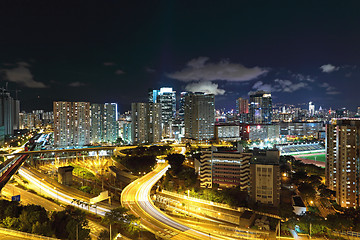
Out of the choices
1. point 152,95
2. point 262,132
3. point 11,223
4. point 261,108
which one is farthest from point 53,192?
point 261,108

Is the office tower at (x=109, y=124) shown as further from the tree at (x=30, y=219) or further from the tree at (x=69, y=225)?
the tree at (x=30, y=219)

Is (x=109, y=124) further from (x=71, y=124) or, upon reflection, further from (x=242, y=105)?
(x=242, y=105)

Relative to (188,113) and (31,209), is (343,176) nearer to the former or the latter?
(31,209)

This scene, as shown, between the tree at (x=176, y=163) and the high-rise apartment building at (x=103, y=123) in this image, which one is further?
the high-rise apartment building at (x=103, y=123)

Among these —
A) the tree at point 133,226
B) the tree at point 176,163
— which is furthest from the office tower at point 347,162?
the tree at point 133,226

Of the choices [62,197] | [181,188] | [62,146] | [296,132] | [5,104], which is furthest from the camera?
[296,132]

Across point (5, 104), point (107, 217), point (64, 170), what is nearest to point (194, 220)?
point (107, 217)

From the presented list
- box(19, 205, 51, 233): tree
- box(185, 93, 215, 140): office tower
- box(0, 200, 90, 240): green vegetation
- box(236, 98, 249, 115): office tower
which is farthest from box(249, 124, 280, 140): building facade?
box(19, 205, 51, 233): tree
